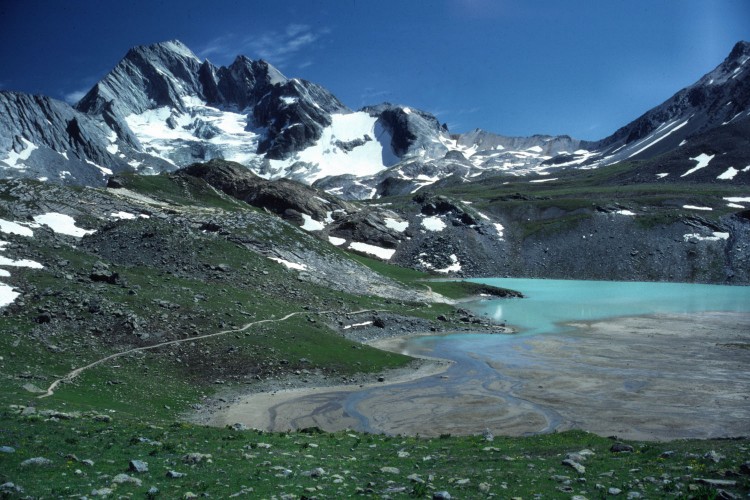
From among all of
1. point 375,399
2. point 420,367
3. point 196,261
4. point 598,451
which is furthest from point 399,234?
point 598,451

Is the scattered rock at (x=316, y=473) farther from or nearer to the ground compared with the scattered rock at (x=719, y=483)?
nearer to the ground

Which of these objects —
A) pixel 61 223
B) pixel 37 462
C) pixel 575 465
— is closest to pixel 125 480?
pixel 37 462

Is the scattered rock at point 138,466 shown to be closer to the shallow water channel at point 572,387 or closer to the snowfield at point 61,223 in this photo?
the shallow water channel at point 572,387

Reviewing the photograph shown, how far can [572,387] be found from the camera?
3934cm

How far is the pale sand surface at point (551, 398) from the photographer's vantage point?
30609 millimetres

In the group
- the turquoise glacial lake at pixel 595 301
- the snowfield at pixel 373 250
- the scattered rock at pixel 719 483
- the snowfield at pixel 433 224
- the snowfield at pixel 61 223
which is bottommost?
the scattered rock at pixel 719 483

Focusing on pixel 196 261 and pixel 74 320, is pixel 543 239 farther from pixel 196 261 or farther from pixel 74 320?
pixel 74 320

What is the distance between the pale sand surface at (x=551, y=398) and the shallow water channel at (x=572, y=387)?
0.24 feet

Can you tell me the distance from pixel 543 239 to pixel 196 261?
11085 centimetres

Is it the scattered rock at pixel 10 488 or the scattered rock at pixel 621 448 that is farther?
the scattered rock at pixel 621 448

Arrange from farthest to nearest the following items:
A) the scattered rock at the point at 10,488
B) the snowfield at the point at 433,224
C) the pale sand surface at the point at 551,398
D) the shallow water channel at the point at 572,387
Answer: the snowfield at the point at 433,224, the shallow water channel at the point at 572,387, the pale sand surface at the point at 551,398, the scattered rock at the point at 10,488

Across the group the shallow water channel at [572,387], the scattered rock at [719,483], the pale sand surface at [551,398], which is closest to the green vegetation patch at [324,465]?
the scattered rock at [719,483]

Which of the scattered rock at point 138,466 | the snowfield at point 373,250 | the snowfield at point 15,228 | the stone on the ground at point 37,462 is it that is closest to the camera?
the stone on the ground at point 37,462

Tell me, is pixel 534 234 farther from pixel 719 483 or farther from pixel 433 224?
pixel 719 483
